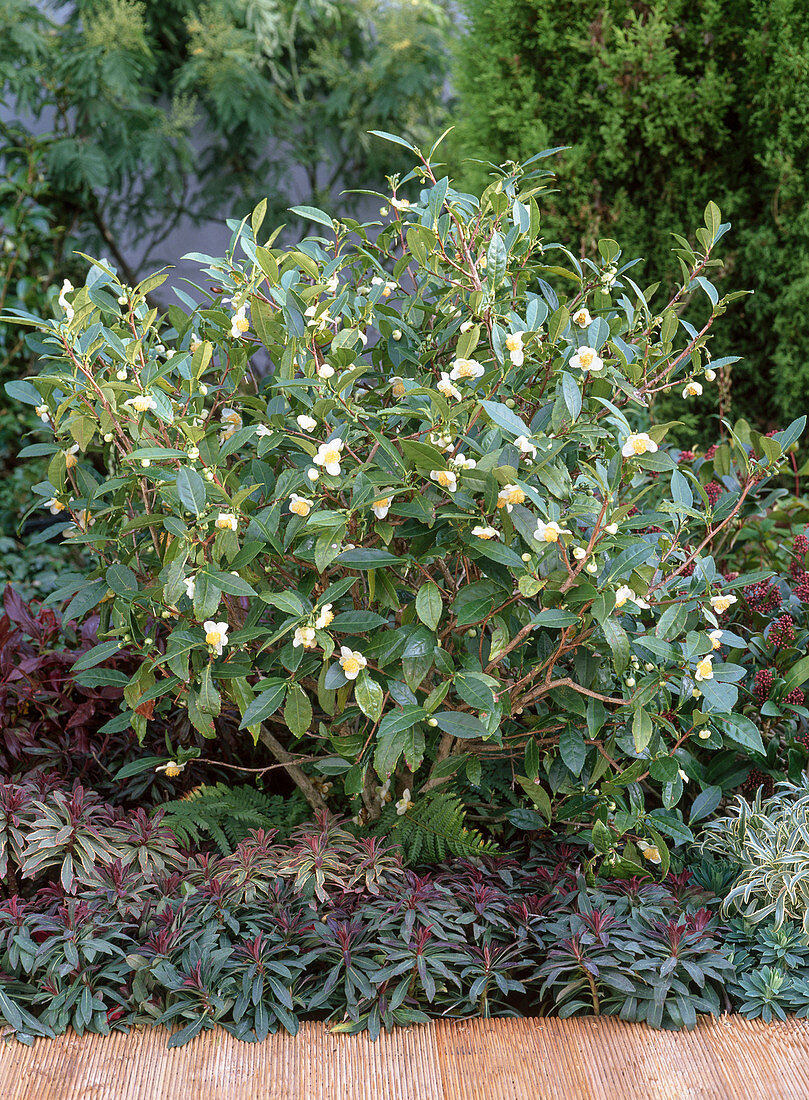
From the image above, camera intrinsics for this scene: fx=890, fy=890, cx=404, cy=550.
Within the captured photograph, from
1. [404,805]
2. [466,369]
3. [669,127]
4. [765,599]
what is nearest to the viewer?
[466,369]

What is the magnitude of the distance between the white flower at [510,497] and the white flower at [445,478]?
8 cm

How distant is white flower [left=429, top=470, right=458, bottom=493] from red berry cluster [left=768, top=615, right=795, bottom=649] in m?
0.95

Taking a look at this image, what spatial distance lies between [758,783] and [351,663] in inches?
39.1

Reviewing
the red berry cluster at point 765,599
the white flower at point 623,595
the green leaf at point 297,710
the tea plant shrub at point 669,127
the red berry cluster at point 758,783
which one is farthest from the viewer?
the tea plant shrub at point 669,127

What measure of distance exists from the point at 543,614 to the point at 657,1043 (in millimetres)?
735

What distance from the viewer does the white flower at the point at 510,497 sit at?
4.37ft

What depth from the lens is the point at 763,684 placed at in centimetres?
185

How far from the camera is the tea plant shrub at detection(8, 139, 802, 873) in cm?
141

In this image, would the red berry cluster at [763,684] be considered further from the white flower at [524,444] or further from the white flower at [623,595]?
the white flower at [524,444]

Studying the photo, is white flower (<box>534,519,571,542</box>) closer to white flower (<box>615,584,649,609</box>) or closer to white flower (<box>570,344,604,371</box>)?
white flower (<box>615,584,649,609</box>)

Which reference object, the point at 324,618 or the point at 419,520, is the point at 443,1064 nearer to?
the point at 324,618

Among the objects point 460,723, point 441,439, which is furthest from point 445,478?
point 460,723

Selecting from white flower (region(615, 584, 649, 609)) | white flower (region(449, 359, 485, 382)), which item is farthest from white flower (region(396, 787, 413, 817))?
white flower (region(449, 359, 485, 382))

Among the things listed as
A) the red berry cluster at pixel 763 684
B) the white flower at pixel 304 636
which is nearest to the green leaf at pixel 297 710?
the white flower at pixel 304 636
